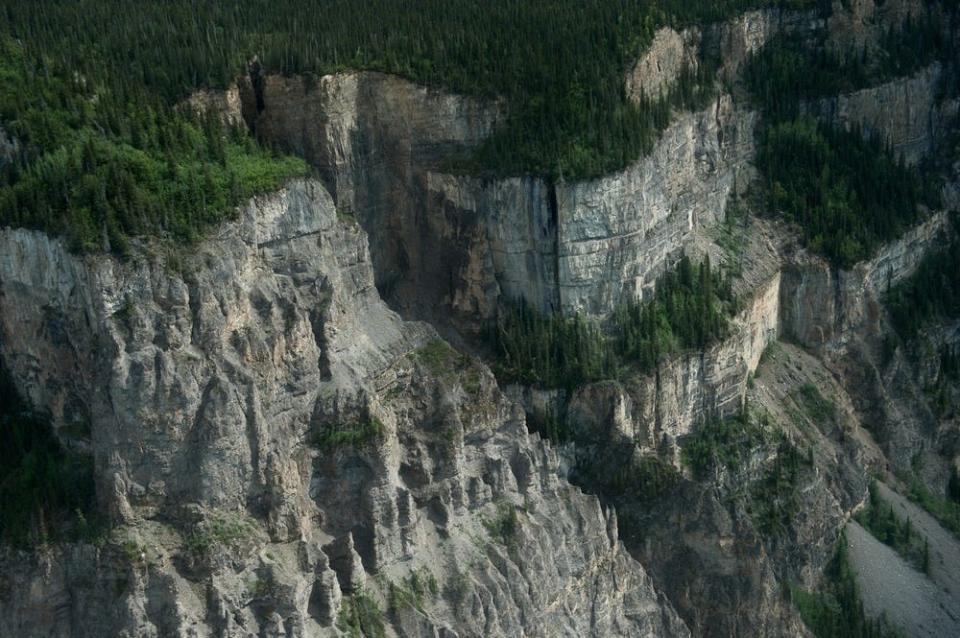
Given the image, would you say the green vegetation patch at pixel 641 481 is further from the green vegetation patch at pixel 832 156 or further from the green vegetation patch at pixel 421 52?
the green vegetation patch at pixel 832 156

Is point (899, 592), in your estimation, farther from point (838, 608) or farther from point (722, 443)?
point (722, 443)

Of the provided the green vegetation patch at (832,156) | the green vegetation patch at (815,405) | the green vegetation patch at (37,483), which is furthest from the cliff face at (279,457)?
the green vegetation patch at (832,156)

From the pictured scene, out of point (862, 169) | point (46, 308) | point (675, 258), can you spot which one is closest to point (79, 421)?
point (46, 308)

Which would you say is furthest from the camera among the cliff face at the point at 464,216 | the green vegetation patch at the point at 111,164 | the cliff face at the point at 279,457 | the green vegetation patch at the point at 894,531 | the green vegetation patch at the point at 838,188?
the green vegetation patch at the point at 838,188

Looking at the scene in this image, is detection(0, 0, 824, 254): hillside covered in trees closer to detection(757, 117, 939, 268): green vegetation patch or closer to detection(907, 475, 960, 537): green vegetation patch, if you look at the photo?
detection(757, 117, 939, 268): green vegetation patch

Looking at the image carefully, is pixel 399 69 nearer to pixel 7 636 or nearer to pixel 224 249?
pixel 224 249
